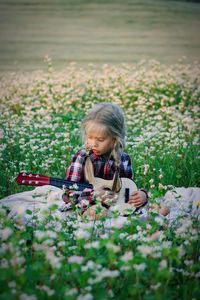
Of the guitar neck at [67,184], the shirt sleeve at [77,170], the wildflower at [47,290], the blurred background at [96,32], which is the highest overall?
the blurred background at [96,32]

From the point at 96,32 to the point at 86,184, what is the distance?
13204mm

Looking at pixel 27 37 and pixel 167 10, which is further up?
pixel 167 10

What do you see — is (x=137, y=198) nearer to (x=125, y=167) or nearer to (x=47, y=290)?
(x=125, y=167)

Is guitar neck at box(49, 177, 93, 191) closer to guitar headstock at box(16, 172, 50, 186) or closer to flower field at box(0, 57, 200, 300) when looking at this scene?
guitar headstock at box(16, 172, 50, 186)

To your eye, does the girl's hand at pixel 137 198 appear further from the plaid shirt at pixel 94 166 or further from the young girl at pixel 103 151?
the plaid shirt at pixel 94 166

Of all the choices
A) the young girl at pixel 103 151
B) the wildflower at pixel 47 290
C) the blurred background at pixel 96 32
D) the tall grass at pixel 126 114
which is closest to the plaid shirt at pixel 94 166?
the young girl at pixel 103 151

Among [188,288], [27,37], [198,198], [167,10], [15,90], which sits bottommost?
[188,288]

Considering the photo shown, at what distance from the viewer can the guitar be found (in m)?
4.18

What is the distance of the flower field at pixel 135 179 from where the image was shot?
2715 mm

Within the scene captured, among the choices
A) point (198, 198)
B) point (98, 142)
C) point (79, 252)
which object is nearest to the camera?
point (79, 252)

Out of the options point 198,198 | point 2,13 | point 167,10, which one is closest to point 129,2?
point 167,10

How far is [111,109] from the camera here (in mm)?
4402

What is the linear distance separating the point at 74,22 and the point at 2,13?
2.10 metres

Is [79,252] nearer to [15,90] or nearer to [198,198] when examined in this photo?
[198,198]
